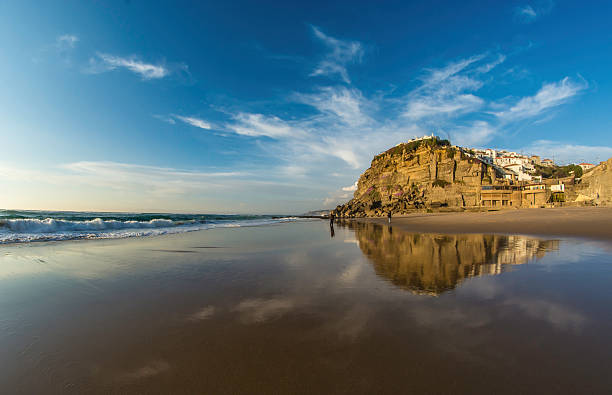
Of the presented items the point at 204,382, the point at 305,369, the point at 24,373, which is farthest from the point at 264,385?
the point at 24,373

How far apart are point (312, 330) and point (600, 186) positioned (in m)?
60.1

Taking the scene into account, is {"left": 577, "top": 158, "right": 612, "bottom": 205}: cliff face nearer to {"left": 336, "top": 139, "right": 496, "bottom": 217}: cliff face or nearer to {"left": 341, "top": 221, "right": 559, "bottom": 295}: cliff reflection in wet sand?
{"left": 336, "top": 139, "right": 496, "bottom": 217}: cliff face

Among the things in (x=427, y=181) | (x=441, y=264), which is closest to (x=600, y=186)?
(x=427, y=181)

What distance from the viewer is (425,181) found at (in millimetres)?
63844

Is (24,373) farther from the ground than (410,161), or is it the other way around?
(410,161)

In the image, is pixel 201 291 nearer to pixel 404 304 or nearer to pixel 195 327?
pixel 195 327

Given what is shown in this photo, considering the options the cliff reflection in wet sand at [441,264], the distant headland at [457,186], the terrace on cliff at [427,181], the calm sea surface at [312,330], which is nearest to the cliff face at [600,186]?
the distant headland at [457,186]

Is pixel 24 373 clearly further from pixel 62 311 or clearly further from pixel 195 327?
pixel 62 311

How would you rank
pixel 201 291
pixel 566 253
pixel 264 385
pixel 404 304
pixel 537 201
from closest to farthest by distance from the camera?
pixel 264 385 < pixel 404 304 < pixel 201 291 < pixel 566 253 < pixel 537 201

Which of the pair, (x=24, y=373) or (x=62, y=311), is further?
(x=62, y=311)

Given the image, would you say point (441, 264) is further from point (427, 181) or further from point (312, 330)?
point (427, 181)

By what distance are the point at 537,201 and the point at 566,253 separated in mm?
58308

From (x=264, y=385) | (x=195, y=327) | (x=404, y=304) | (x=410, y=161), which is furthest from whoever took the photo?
(x=410, y=161)

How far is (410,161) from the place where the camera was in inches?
2805
